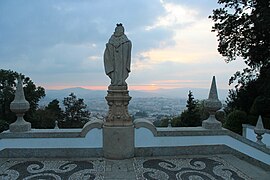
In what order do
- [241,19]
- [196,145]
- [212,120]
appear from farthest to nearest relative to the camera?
[241,19] < [212,120] < [196,145]

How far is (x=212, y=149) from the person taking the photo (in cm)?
765

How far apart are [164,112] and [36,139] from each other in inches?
391

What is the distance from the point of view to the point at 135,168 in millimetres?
6461

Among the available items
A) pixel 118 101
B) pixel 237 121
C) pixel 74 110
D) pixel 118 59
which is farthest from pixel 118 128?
pixel 74 110

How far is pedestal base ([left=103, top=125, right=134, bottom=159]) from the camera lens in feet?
23.1

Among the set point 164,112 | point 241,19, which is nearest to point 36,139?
point 164,112

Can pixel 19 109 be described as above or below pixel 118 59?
below

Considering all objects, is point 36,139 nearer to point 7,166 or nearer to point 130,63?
point 7,166

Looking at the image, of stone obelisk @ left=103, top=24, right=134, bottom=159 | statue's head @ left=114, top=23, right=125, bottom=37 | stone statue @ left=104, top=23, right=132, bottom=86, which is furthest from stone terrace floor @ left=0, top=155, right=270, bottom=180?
statue's head @ left=114, top=23, right=125, bottom=37

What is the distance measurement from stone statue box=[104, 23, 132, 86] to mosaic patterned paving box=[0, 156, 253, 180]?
207cm

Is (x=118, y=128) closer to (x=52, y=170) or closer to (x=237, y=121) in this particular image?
(x=52, y=170)

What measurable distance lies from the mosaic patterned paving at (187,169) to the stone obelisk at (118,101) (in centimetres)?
57

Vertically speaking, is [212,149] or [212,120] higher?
[212,120]

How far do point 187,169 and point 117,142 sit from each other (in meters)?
1.81
